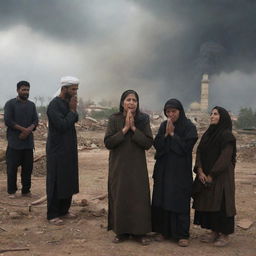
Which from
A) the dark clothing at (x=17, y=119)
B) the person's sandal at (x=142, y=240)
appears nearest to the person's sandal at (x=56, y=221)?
the person's sandal at (x=142, y=240)

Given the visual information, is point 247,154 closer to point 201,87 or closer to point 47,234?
point 47,234

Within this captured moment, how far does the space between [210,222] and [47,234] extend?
1.98 meters

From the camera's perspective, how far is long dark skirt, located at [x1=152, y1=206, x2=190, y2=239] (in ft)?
13.8

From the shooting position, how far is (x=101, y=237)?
453cm

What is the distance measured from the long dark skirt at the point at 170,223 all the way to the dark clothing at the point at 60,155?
4.18ft

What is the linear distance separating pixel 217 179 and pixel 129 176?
974 millimetres

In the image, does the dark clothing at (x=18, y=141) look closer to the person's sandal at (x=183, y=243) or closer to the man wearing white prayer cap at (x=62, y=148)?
the man wearing white prayer cap at (x=62, y=148)

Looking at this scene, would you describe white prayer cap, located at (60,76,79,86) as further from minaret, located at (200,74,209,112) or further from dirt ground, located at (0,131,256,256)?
A: minaret, located at (200,74,209,112)

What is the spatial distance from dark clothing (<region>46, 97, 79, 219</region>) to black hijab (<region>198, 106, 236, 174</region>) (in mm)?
1734

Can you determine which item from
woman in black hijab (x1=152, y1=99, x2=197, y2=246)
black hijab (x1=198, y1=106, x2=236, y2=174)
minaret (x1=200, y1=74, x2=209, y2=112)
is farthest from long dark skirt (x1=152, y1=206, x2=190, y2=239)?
minaret (x1=200, y1=74, x2=209, y2=112)

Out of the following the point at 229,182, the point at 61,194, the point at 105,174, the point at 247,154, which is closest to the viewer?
the point at 229,182

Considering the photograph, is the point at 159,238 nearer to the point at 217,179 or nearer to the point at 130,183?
the point at 130,183

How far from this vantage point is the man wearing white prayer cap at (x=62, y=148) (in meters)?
4.90

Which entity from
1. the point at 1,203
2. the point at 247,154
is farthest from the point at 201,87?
the point at 1,203
